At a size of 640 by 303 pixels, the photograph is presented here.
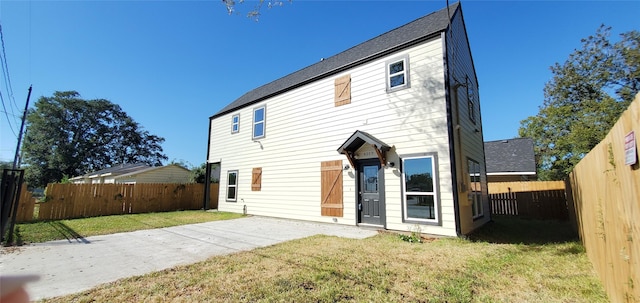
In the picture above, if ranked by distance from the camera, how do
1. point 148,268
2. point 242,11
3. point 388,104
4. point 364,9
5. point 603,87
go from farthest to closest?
point 603,87
point 364,9
point 388,104
point 242,11
point 148,268

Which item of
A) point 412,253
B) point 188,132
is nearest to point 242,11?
point 412,253

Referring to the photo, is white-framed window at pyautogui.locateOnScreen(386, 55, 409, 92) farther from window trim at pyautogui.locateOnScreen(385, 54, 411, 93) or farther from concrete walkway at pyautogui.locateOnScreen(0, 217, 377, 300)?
concrete walkway at pyautogui.locateOnScreen(0, 217, 377, 300)

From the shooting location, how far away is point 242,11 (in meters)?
5.24

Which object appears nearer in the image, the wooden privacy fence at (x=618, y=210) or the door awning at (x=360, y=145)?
the wooden privacy fence at (x=618, y=210)

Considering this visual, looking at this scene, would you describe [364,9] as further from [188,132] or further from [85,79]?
[188,132]

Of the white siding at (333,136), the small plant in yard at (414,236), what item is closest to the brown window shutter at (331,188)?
the white siding at (333,136)

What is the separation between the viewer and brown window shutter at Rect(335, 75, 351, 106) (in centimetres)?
941

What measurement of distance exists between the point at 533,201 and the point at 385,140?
28.6 feet

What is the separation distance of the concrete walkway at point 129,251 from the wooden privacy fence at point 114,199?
7.04 m

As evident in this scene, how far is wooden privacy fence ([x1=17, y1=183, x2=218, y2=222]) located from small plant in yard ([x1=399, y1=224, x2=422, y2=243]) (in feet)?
41.7

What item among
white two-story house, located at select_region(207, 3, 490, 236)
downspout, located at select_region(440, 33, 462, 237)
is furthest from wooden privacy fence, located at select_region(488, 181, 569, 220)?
downspout, located at select_region(440, 33, 462, 237)

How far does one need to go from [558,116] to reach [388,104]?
24.8 meters

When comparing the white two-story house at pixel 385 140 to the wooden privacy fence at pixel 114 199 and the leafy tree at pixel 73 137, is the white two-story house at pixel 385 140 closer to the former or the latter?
the wooden privacy fence at pixel 114 199

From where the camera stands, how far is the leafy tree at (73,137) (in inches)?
1266
